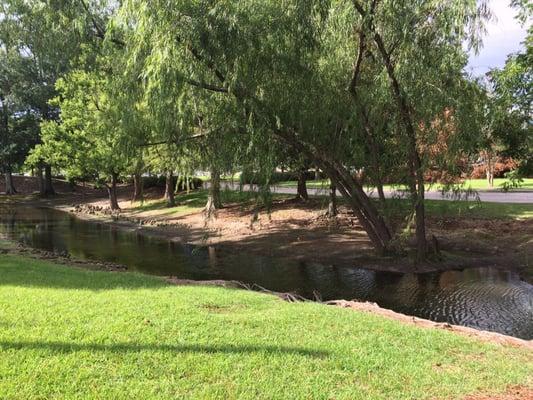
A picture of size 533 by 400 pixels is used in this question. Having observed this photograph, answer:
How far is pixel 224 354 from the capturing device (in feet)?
16.9

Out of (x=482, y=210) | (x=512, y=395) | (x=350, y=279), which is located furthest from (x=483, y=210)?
(x=512, y=395)

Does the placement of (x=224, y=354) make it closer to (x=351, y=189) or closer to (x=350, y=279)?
(x=350, y=279)

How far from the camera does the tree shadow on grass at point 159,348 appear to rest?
5082 mm

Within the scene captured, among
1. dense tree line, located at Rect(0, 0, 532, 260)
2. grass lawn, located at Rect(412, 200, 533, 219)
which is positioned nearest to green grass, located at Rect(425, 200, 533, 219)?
grass lawn, located at Rect(412, 200, 533, 219)

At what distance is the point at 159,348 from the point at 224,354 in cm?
68

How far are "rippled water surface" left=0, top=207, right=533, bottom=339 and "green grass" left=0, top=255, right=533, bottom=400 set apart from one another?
4.10 m

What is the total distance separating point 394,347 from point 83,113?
26856 mm

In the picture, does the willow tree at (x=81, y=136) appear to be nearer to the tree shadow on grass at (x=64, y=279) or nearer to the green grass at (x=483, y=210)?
the green grass at (x=483, y=210)

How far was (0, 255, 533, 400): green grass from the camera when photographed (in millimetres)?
4438

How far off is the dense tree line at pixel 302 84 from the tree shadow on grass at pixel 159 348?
563 cm

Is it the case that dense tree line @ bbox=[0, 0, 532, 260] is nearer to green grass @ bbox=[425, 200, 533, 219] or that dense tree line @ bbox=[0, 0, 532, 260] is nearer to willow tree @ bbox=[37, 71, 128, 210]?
green grass @ bbox=[425, 200, 533, 219]

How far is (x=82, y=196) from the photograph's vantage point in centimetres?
4491

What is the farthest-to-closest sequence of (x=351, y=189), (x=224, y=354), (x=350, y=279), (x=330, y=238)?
(x=330, y=238) < (x=351, y=189) < (x=350, y=279) < (x=224, y=354)

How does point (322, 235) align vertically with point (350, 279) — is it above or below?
above
